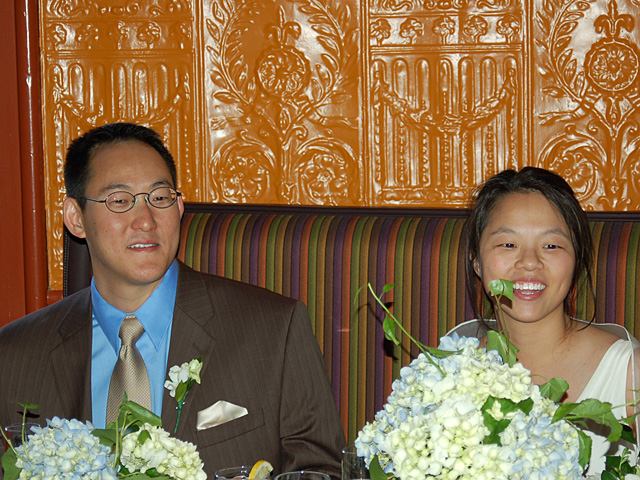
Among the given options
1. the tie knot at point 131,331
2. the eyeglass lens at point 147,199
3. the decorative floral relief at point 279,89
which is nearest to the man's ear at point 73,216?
the eyeglass lens at point 147,199

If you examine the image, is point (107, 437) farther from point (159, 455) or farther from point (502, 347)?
point (502, 347)

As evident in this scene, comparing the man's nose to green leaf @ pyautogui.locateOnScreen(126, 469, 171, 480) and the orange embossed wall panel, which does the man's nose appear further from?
green leaf @ pyautogui.locateOnScreen(126, 469, 171, 480)

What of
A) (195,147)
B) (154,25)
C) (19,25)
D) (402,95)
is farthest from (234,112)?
(19,25)

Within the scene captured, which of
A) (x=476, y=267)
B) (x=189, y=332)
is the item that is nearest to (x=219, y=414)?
(x=189, y=332)

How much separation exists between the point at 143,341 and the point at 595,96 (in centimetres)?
168

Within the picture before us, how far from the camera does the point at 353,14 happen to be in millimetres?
2537

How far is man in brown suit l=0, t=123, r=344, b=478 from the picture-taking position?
5.94 ft

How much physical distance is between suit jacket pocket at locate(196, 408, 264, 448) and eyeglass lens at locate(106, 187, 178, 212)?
0.57 metres

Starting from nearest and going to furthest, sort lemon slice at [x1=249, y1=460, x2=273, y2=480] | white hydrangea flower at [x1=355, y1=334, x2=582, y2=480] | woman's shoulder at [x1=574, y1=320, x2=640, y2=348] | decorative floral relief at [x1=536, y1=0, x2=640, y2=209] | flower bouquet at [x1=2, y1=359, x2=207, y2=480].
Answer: white hydrangea flower at [x1=355, y1=334, x2=582, y2=480] < flower bouquet at [x1=2, y1=359, x2=207, y2=480] < lemon slice at [x1=249, y1=460, x2=273, y2=480] < woman's shoulder at [x1=574, y1=320, x2=640, y2=348] < decorative floral relief at [x1=536, y1=0, x2=640, y2=209]

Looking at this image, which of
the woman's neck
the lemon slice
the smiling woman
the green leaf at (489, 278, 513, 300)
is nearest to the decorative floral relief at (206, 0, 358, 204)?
the smiling woman

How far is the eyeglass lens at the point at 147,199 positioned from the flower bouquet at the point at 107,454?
0.97 metres

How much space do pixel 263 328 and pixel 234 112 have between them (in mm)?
988

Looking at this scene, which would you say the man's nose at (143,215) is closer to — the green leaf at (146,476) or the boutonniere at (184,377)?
the boutonniere at (184,377)

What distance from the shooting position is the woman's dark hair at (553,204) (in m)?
1.91
